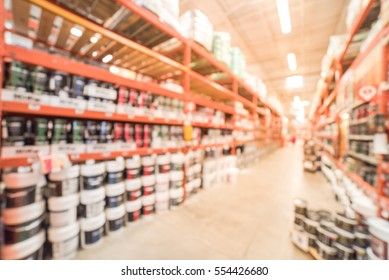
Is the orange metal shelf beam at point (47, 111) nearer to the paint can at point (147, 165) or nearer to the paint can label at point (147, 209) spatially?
the paint can at point (147, 165)

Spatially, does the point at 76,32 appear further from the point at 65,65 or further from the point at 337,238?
the point at 337,238

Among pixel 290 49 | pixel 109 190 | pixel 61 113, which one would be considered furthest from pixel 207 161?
pixel 290 49

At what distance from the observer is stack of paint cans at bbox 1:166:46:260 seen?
117cm

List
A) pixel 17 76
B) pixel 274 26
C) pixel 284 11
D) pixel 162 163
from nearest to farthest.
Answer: pixel 17 76 < pixel 162 163 < pixel 284 11 < pixel 274 26

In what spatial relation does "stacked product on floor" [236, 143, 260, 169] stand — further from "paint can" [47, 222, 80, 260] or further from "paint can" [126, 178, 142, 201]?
"paint can" [47, 222, 80, 260]

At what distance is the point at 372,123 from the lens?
1.74m

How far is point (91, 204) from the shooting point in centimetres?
162

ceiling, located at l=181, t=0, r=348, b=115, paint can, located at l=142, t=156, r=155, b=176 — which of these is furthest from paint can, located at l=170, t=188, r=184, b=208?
ceiling, located at l=181, t=0, r=348, b=115

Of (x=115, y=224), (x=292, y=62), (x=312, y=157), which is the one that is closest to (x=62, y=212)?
(x=115, y=224)

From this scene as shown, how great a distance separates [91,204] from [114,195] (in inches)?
9.3

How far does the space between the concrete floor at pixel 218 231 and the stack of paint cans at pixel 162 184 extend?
0.13 metres

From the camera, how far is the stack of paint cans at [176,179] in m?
2.49

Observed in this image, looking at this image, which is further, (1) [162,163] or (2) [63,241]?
(1) [162,163]

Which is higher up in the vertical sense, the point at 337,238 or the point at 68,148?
the point at 68,148
